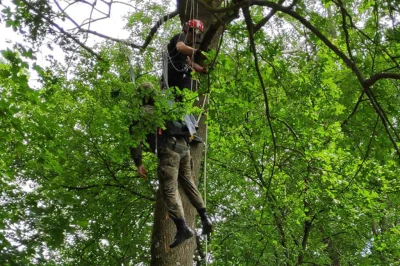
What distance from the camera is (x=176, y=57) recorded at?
4.62 meters

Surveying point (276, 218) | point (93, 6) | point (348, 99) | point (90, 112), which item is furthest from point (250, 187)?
point (93, 6)

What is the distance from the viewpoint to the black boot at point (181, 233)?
151 inches

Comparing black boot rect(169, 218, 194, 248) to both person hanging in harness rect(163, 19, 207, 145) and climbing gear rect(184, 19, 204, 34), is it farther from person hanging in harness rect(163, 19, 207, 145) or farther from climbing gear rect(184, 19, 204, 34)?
climbing gear rect(184, 19, 204, 34)

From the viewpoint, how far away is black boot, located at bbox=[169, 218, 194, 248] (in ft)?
12.6

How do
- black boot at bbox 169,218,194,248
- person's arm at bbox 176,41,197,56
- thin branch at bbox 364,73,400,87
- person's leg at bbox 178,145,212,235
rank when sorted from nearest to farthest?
thin branch at bbox 364,73,400,87, black boot at bbox 169,218,194,248, person's leg at bbox 178,145,212,235, person's arm at bbox 176,41,197,56

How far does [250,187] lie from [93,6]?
735 cm

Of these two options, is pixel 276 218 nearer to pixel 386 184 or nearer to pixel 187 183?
pixel 386 184

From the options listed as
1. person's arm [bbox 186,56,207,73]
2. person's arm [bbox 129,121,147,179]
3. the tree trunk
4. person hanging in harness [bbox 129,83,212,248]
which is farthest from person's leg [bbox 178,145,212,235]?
person's arm [bbox 186,56,207,73]

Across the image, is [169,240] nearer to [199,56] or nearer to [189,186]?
[189,186]

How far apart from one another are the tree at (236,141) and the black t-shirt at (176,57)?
0.22 m

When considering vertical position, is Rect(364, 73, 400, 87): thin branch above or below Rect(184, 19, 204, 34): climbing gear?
below

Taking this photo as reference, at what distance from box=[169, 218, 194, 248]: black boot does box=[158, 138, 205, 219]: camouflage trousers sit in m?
0.05

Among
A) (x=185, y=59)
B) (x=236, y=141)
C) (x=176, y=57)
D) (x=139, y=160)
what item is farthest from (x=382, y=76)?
(x=236, y=141)

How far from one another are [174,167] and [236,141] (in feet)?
10.9
